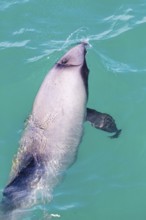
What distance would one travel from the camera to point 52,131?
8.45 metres

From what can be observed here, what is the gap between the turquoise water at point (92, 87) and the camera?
27.4ft

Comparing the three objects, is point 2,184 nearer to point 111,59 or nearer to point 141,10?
point 111,59

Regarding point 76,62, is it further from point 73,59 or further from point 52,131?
point 52,131

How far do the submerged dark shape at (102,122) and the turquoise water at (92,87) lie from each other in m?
0.21

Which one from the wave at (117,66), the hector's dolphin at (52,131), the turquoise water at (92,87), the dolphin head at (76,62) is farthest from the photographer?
the wave at (117,66)

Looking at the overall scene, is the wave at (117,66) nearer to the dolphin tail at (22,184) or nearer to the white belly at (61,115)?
the white belly at (61,115)

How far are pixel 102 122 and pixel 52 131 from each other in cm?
103

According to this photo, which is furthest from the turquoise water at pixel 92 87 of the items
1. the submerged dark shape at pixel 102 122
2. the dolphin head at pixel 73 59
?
the dolphin head at pixel 73 59

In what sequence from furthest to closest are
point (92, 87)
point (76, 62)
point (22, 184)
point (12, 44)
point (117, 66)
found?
point (12, 44), point (117, 66), point (92, 87), point (76, 62), point (22, 184)

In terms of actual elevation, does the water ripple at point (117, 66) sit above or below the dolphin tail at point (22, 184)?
above

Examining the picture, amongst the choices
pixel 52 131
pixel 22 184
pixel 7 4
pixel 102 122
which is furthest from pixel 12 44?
pixel 22 184

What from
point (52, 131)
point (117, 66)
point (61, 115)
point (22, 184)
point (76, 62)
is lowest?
point (22, 184)

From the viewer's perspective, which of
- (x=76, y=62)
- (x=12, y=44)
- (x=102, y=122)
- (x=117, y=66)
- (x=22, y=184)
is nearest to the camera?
(x=22, y=184)

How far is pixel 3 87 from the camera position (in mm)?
10305
